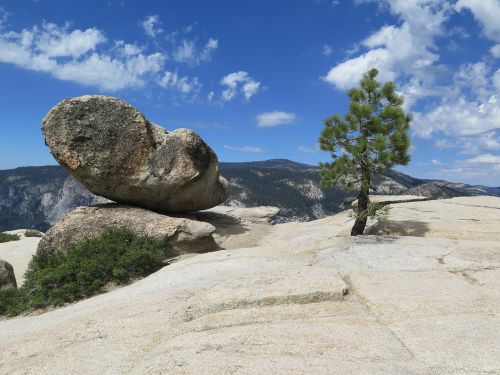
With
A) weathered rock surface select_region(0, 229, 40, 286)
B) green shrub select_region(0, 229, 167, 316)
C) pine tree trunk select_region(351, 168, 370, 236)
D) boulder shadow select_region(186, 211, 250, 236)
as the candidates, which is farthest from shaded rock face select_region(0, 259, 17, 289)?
pine tree trunk select_region(351, 168, 370, 236)

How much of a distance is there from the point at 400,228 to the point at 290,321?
15.9 meters

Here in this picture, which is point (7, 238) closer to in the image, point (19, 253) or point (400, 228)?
point (19, 253)

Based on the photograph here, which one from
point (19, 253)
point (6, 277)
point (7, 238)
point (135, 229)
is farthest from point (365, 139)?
point (7, 238)

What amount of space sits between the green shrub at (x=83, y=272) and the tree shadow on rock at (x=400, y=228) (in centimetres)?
1233

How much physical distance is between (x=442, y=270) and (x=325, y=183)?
29.2 feet

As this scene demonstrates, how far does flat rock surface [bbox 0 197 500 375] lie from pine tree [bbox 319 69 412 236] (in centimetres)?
592

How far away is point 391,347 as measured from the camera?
7.76 m

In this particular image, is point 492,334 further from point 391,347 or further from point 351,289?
point 351,289

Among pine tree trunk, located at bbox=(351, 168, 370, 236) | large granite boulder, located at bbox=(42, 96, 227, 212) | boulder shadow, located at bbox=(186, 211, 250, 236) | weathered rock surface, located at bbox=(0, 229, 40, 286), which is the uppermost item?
large granite boulder, located at bbox=(42, 96, 227, 212)

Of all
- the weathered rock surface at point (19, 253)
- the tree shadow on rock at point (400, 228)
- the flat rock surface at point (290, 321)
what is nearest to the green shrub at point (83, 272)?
the flat rock surface at point (290, 321)

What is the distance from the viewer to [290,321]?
29.8ft

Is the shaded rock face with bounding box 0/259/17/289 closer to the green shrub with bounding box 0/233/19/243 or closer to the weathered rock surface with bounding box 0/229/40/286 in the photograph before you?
the weathered rock surface with bounding box 0/229/40/286

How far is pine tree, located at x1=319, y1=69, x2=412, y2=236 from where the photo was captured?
19.7 metres

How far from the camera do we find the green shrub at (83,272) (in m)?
→ 15.7
